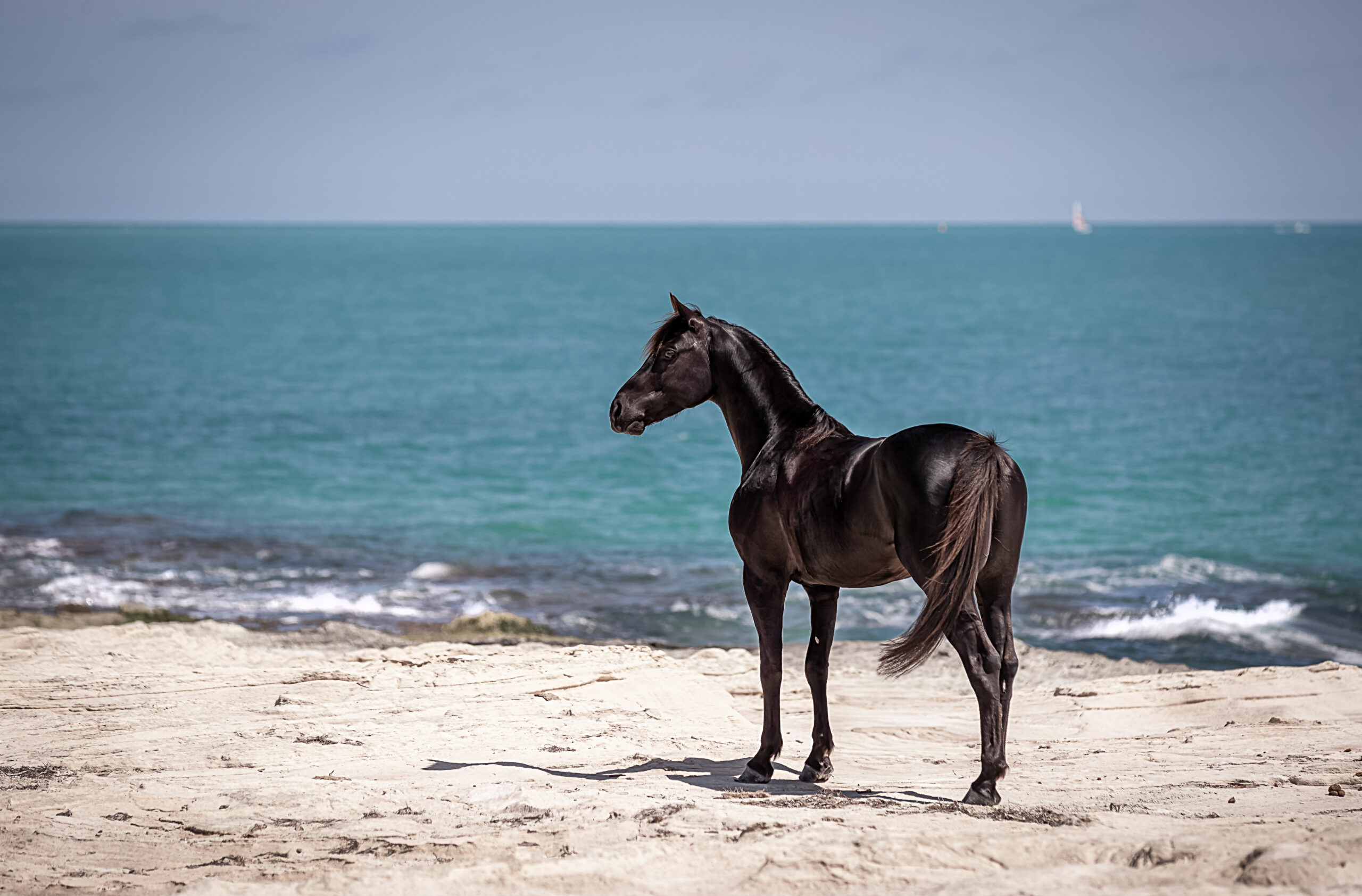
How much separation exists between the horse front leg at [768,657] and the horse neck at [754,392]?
70 centimetres

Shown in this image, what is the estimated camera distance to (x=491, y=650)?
31.6 ft

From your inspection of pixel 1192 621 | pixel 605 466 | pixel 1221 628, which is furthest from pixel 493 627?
pixel 605 466

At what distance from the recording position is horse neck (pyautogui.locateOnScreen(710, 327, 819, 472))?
6504mm

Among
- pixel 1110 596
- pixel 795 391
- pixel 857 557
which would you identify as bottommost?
pixel 1110 596

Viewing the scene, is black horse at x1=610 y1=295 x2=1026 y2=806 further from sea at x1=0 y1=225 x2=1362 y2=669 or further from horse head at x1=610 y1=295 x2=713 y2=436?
sea at x1=0 y1=225 x2=1362 y2=669

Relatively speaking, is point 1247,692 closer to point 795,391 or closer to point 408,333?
point 795,391

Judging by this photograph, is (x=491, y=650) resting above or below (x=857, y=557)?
below

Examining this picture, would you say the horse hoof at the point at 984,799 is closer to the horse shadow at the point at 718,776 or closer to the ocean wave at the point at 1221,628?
the horse shadow at the point at 718,776

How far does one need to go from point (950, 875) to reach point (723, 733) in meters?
3.37

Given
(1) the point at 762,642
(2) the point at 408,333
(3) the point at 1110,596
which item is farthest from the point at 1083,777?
(2) the point at 408,333

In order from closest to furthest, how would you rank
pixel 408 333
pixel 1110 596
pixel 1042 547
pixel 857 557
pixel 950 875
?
pixel 950 875, pixel 857 557, pixel 1110 596, pixel 1042 547, pixel 408 333

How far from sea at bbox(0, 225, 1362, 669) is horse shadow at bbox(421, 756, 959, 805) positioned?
19.7 ft

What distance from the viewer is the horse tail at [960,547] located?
5.24 metres

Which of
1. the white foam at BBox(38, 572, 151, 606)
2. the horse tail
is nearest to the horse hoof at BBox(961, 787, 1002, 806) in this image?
the horse tail
